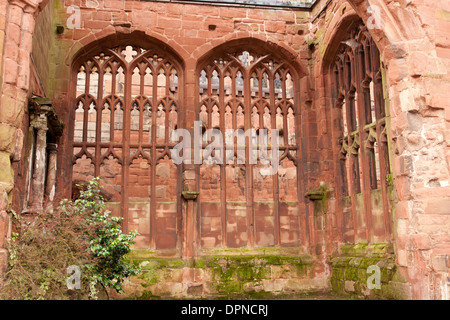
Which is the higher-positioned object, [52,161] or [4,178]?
[52,161]

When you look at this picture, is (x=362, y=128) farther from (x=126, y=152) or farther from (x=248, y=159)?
(x=126, y=152)

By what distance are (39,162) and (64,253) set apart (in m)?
2.18

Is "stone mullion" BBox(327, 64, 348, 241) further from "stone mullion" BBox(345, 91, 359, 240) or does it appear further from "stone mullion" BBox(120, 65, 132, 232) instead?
"stone mullion" BBox(120, 65, 132, 232)

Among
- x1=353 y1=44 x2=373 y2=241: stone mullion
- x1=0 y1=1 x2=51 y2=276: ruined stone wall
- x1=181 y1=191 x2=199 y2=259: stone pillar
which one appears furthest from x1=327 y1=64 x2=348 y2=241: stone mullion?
x1=0 y1=1 x2=51 y2=276: ruined stone wall

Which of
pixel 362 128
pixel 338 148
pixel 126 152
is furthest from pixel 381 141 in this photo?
pixel 126 152

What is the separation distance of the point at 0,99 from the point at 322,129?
18.9ft

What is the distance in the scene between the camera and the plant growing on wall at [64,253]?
480 cm

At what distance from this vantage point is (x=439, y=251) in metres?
5.31

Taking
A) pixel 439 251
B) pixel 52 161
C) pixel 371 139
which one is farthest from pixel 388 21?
pixel 52 161

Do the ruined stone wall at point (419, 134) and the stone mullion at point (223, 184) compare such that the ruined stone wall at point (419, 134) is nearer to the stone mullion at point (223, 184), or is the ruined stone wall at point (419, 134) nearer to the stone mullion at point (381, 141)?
the stone mullion at point (381, 141)

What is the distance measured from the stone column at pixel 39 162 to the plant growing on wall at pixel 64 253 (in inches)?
43.0

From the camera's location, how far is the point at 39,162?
6887 mm

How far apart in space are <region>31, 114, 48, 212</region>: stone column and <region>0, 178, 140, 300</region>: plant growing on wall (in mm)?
1093

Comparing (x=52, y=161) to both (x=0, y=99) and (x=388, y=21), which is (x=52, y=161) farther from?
(x=388, y=21)
